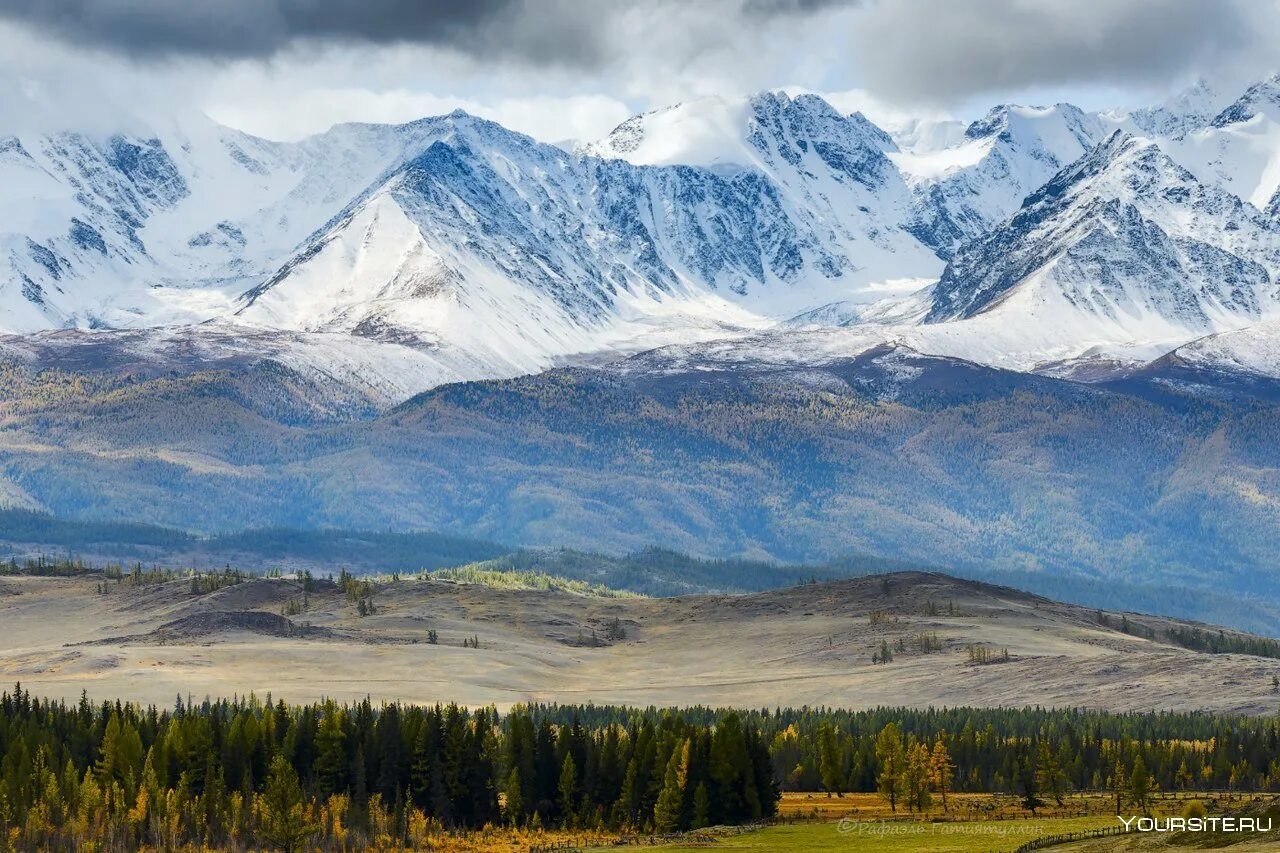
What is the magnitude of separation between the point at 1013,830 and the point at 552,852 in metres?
Result: 38.7

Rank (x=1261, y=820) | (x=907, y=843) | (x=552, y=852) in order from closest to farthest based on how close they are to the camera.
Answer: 1. (x=1261, y=820)
2. (x=907, y=843)
3. (x=552, y=852)

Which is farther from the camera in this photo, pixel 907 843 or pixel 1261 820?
pixel 907 843

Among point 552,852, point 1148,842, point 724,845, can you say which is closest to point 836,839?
point 724,845

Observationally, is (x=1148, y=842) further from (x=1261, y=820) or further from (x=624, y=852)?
(x=624, y=852)

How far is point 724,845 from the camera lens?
7717 inches

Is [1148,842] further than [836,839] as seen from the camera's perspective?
No

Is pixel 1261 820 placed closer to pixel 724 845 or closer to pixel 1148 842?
pixel 1148 842

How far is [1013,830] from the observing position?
194 meters

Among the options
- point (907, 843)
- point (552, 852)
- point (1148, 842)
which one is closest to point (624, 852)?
point (552, 852)

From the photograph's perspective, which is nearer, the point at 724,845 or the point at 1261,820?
the point at 1261,820

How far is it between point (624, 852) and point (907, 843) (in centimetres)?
2425

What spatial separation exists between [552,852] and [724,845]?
583 inches

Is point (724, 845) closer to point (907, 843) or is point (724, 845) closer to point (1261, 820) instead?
point (907, 843)

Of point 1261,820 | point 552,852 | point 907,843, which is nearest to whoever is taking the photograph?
point 1261,820
